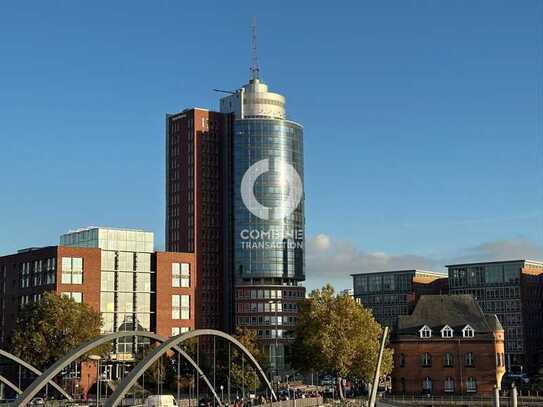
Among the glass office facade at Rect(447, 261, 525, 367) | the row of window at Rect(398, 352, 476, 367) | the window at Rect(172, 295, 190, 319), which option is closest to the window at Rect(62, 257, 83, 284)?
the window at Rect(172, 295, 190, 319)

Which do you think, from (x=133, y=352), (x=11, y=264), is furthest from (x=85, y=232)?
(x=133, y=352)

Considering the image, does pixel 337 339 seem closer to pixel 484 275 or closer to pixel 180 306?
pixel 180 306

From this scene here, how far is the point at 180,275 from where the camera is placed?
6284 inches

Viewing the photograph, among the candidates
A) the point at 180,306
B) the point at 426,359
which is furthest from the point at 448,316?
the point at 180,306

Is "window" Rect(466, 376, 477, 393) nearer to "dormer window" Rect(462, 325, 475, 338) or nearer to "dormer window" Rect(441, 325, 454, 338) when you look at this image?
"dormer window" Rect(462, 325, 475, 338)

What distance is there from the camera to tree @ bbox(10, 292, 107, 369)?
10794 cm

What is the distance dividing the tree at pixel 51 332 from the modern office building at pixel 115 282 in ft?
97.8

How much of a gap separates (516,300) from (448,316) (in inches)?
2764

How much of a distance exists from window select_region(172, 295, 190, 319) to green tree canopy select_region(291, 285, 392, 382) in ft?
161

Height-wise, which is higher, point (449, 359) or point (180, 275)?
point (180, 275)

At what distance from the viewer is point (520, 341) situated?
585 feet

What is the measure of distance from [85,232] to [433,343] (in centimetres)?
7796

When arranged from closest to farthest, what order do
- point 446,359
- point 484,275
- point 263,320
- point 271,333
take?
point 446,359
point 484,275
point 271,333
point 263,320

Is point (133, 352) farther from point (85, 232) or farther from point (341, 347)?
point (341, 347)
